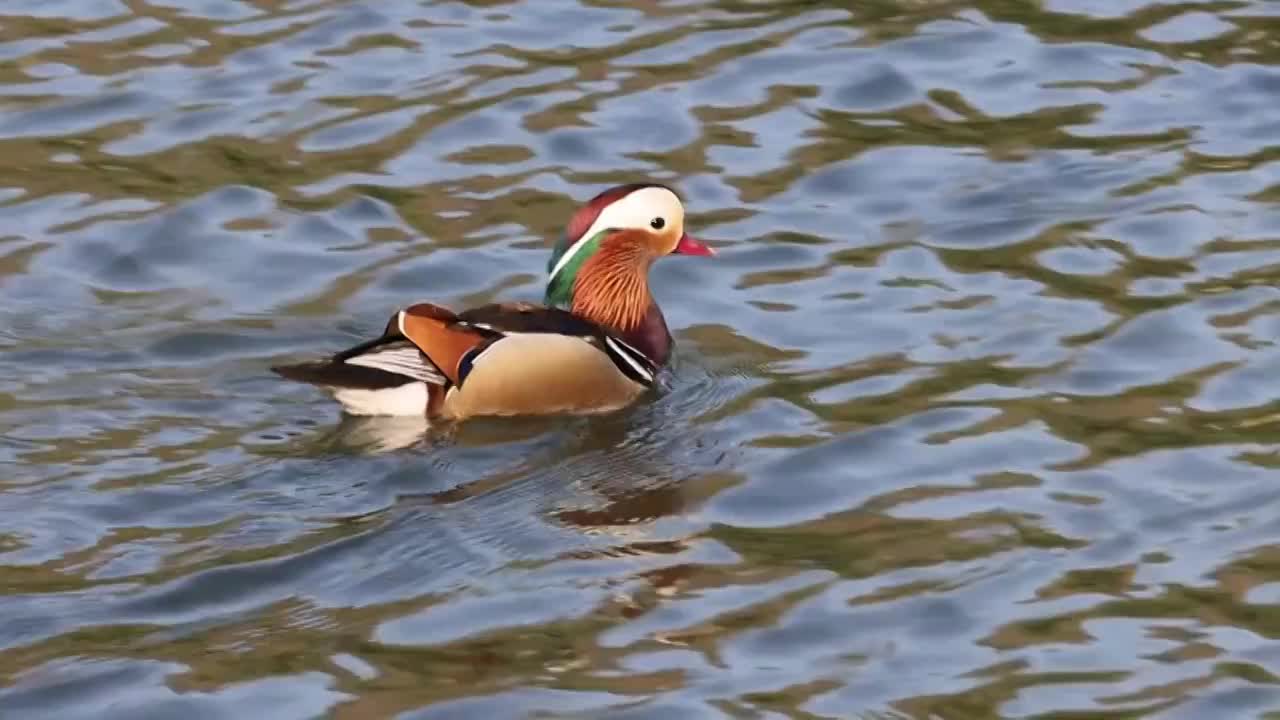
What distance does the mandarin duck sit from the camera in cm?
993

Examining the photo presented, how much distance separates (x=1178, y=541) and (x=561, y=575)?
6.14 feet

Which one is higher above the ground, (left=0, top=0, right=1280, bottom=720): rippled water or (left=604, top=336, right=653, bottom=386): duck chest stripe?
(left=0, top=0, right=1280, bottom=720): rippled water

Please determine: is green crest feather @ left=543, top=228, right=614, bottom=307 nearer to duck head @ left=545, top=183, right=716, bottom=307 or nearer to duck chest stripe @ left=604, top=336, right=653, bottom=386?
duck head @ left=545, top=183, right=716, bottom=307

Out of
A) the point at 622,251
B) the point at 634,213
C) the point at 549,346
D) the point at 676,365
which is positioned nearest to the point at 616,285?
the point at 622,251

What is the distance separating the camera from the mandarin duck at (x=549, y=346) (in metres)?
9.93

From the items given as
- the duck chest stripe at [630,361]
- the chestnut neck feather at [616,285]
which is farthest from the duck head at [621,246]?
the duck chest stripe at [630,361]

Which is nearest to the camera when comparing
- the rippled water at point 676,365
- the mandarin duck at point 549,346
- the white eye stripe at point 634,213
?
the rippled water at point 676,365

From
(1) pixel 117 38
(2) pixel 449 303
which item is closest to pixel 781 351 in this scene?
(2) pixel 449 303

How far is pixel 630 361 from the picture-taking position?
1051 cm

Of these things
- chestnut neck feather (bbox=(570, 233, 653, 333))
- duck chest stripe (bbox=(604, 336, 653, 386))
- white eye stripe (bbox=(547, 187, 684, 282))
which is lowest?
duck chest stripe (bbox=(604, 336, 653, 386))

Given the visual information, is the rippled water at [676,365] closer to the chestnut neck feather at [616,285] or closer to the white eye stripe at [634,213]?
the chestnut neck feather at [616,285]

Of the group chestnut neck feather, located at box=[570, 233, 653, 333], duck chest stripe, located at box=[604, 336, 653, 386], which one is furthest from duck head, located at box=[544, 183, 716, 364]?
duck chest stripe, located at box=[604, 336, 653, 386]

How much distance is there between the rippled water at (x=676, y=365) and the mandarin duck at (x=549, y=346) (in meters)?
0.13

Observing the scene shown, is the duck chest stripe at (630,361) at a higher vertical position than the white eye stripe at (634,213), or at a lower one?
lower
